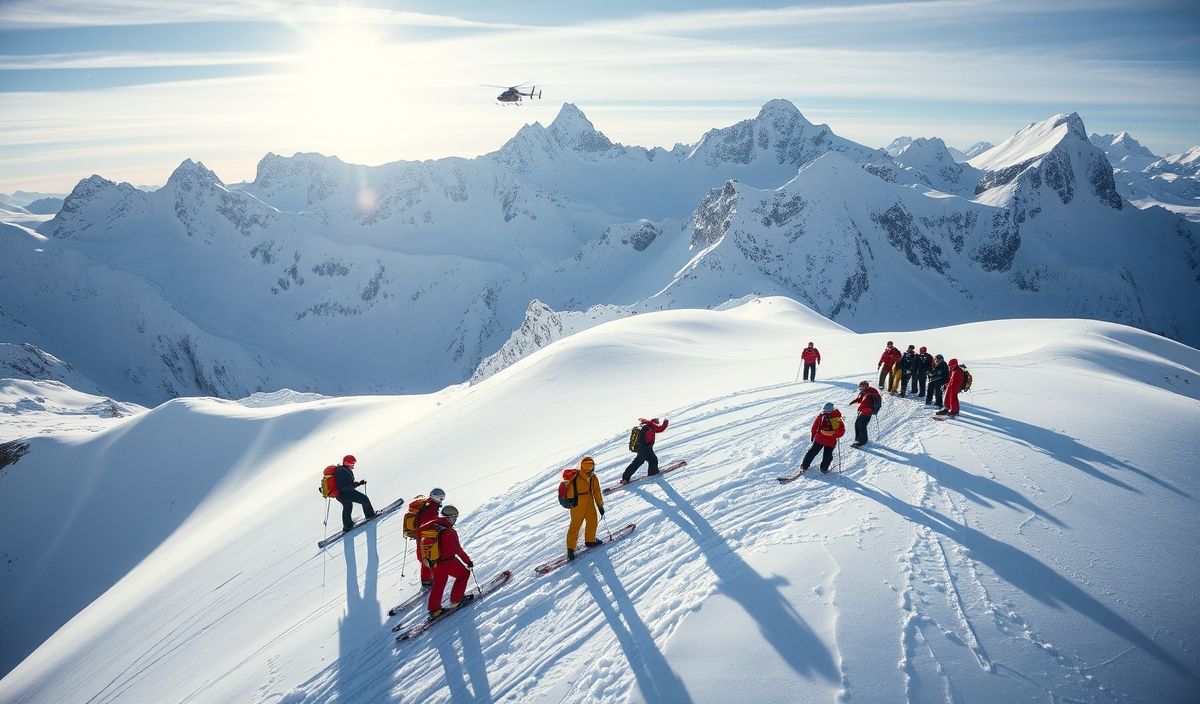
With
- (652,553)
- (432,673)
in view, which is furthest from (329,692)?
(652,553)

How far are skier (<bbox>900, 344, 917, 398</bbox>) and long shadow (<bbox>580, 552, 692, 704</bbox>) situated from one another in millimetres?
11977

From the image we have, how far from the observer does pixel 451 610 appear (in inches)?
363

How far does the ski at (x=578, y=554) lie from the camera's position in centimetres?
973

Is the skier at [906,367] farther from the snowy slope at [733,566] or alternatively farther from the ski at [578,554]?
the ski at [578,554]

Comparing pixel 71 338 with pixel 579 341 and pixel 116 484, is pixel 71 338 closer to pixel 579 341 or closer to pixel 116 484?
pixel 116 484

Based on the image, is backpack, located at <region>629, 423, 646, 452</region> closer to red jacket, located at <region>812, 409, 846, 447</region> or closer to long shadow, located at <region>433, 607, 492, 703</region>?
red jacket, located at <region>812, 409, 846, 447</region>

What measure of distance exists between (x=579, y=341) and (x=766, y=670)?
21.8m

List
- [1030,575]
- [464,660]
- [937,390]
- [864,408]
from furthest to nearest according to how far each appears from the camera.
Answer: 1. [937,390]
2. [864,408]
3. [464,660]
4. [1030,575]

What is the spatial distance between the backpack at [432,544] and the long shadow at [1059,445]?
12.1m

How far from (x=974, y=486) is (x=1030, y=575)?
9.02 feet

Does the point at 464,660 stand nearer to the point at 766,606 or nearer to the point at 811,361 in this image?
the point at 766,606

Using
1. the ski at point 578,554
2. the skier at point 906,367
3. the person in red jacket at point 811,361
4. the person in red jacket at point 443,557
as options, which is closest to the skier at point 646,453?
the ski at point 578,554

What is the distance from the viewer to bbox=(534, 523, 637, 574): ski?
383 inches

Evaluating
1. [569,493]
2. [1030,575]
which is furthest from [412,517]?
[1030,575]
